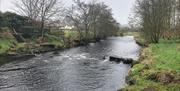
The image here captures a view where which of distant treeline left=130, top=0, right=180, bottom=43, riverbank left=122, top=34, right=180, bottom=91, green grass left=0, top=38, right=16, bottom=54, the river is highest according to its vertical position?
distant treeline left=130, top=0, right=180, bottom=43

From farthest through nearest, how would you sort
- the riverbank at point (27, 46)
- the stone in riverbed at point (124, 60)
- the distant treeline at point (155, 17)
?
the distant treeline at point (155, 17), the riverbank at point (27, 46), the stone in riverbed at point (124, 60)

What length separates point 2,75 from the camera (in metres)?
40.2

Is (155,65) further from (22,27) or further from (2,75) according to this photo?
(22,27)

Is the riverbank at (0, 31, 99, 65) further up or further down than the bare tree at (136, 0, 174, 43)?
further down

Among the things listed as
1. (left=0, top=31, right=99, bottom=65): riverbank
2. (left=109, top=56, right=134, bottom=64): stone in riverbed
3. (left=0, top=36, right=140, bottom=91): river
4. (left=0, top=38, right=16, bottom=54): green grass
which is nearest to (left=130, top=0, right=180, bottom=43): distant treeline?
(left=109, top=56, right=134, bottom=64): stone in riverbed

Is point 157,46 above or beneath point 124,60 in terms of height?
above

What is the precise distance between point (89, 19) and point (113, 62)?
7083 centimetres

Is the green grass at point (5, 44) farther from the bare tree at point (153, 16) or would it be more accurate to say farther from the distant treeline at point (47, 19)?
the bare tree at point (153, 16)

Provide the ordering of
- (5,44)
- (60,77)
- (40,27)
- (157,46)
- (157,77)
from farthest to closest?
(40,27) → (5,44) → (157,46) → (60,77) → (157,77)

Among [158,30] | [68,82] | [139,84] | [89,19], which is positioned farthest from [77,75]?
[89,19]

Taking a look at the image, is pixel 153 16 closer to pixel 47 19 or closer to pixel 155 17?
pixel 155 17

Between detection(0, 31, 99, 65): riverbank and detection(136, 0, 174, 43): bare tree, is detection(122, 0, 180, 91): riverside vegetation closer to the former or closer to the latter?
detection(136, 0, 174, 43): bare tree

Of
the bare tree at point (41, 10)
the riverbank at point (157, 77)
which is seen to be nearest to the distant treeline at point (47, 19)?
the bare tree at point (41, 10)

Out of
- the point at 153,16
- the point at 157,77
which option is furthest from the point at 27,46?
the point at 157,77
